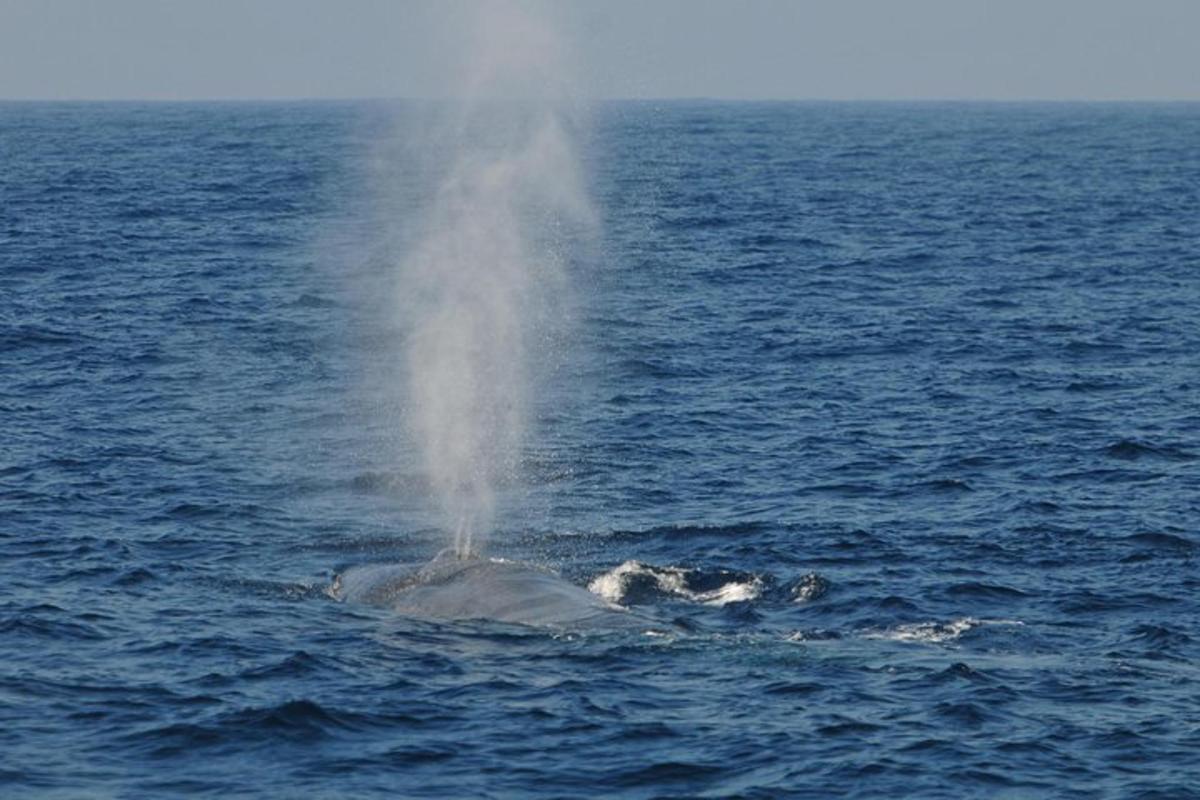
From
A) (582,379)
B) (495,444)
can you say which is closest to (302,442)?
(495,444)

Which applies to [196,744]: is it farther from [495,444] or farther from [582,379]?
[582,379]

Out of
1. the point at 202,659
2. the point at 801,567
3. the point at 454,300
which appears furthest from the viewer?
the point at 454,300

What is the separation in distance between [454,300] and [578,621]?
→ 122 feet

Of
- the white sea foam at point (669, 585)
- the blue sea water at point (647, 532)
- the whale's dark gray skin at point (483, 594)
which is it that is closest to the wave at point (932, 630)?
the blue sea water at point (647, 532)

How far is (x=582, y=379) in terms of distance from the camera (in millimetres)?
67125

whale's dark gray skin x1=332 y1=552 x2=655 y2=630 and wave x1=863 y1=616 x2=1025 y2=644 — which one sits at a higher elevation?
whale's dark gray skin x1=332 y1=552 x2=655 y2=630

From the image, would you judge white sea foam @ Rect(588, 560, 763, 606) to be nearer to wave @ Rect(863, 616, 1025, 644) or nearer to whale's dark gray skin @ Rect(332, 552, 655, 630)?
whale's dark gray skin @ Rect(332, 552, 655, 630)

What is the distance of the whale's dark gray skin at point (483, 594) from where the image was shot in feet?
128

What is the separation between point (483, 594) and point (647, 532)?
7.52 meters

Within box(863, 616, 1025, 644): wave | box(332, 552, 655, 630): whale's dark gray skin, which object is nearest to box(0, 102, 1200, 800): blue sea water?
box(863, 616, 1025, 644): wave

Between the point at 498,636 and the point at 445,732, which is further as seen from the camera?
the point at 498,636

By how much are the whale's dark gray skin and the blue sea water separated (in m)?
0.79

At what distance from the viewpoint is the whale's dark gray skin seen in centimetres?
3897

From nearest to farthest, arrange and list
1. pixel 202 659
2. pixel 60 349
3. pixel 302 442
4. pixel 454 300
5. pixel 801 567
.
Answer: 1. pixel 202 659
2. pixel 801 567
3. pixel 302 442
4. pixel 60 349
5. pixel 454 300
